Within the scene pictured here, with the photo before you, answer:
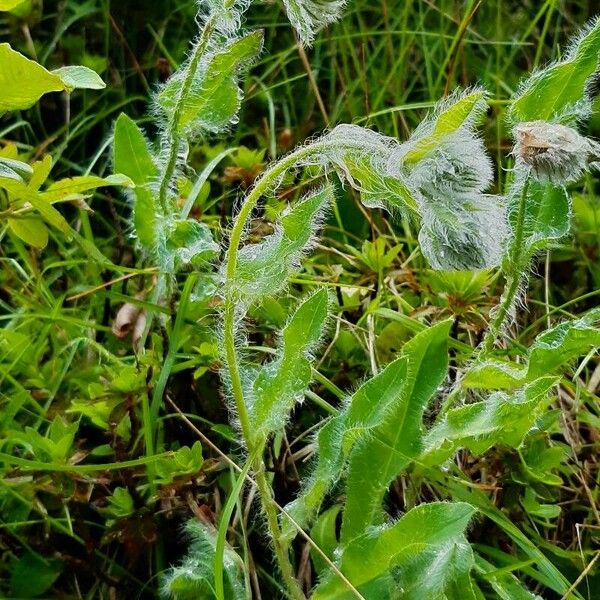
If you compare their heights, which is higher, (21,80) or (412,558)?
(21,80)

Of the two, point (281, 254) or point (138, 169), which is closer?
point (281, 254)

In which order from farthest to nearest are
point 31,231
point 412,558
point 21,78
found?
point 31,231, point 412,558, point 21,78

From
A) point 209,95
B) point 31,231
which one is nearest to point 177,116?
point 209,95

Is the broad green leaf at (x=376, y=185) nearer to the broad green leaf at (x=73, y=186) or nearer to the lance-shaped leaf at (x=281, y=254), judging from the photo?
the lance-shaped leaf at (x=281, y=254)

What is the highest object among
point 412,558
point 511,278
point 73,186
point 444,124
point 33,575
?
point 444,124

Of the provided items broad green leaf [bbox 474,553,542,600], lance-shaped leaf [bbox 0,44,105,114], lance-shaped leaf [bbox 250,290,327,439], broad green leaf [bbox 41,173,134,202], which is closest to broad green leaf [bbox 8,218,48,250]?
broad green leaf [bbox 41,173,134,202]

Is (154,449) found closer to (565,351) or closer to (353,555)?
(353,555)

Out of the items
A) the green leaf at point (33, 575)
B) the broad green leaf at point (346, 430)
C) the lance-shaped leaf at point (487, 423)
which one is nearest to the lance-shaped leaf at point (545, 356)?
the lance-shaped leaf at point (487, 423)

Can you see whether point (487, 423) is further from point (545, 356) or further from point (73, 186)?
point (73, 186)

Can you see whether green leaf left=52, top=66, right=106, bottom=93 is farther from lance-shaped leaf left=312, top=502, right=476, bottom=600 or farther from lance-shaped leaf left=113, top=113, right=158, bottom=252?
lance-shaped leaf left=312, top=502, right=476, bottom=600
